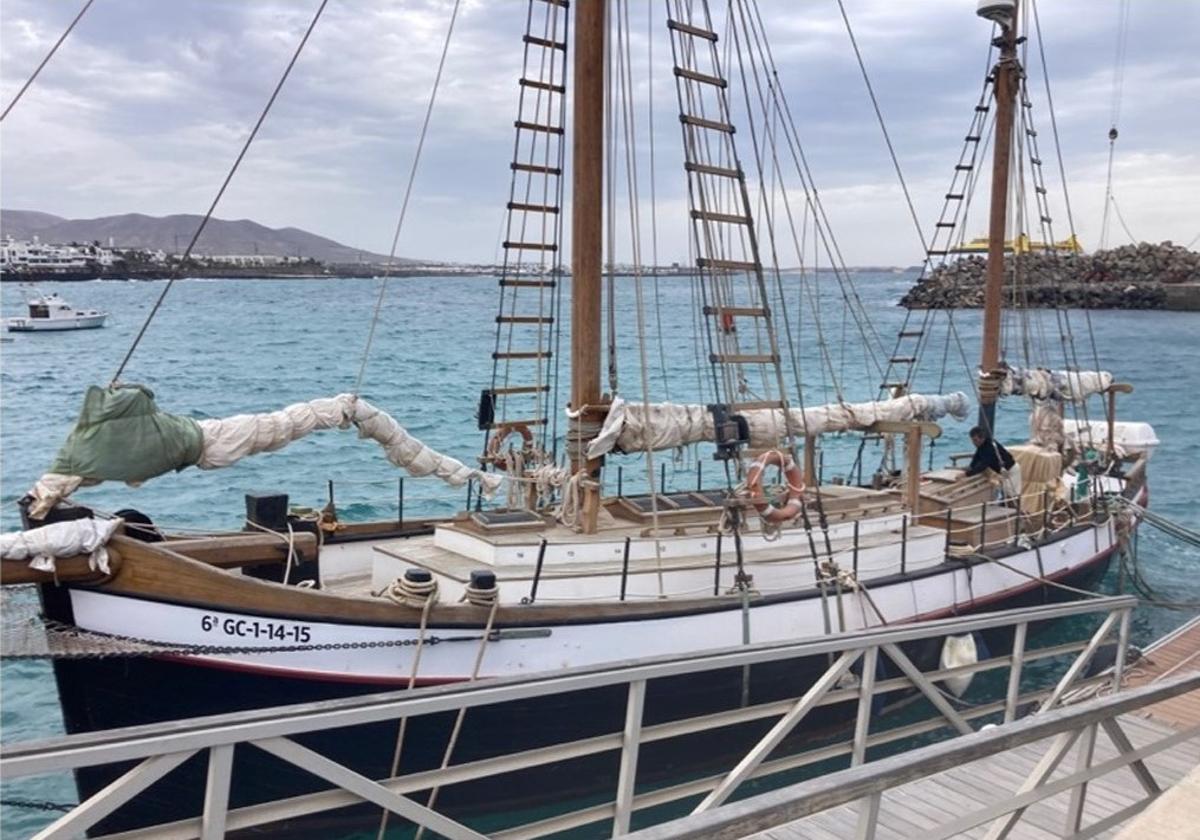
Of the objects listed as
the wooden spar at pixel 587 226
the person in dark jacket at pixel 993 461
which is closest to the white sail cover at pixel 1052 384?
the person in dark jacket at pixel 993 461

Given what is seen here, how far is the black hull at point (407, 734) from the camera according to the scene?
27.9 feet

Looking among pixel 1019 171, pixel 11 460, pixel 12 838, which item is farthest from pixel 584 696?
pixel 11 460

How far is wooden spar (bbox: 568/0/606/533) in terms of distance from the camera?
11.5 m

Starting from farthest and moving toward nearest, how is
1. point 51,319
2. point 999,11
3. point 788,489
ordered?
point 51,319
point 999,11
point 788,489

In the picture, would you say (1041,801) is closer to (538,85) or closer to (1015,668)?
(1015,668)

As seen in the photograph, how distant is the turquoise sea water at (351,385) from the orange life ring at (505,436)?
2549 millimetres

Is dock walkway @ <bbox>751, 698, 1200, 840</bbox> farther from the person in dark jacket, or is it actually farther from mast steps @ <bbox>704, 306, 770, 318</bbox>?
the person in dark jacket

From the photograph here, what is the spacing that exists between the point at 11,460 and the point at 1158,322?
332 ft

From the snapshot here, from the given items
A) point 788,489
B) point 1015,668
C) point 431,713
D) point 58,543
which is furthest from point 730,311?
point 431,713

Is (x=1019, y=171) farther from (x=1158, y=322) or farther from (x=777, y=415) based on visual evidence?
(x=1158, y=322)

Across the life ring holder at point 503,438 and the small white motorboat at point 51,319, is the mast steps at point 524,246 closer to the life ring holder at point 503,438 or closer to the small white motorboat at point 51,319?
the life ring holder at point 503,438

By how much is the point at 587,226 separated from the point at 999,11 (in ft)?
40.5

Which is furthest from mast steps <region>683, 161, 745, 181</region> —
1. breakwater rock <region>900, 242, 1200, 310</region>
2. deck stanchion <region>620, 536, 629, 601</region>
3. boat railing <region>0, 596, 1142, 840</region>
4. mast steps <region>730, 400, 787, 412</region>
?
breakwater rock <region>900, 242, 1200, 310</region>

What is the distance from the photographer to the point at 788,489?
38.1 feet
